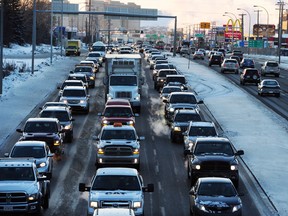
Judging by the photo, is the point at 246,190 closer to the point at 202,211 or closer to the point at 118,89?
the point at 202,211

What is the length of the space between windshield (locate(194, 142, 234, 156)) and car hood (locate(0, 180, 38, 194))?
289 inches

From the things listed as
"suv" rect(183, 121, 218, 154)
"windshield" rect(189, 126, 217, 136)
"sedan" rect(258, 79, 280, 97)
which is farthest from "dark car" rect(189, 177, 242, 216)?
"sedan" rect(258, 79, 280, 97)

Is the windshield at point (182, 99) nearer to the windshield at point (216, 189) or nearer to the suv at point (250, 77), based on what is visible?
the windshield at point (216, 189)

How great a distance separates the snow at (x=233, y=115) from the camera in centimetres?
2956

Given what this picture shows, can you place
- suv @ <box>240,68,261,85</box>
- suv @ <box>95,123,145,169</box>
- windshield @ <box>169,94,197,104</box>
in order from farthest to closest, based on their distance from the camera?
1. suv @ <box>240,68,261,85</box>
2. windshield @ <box>169,94,197,104</box>
3. suv @ <box>95,123,145,169</box>

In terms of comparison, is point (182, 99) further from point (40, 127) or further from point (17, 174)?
point (17, 174)

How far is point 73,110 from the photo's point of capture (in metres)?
46.8

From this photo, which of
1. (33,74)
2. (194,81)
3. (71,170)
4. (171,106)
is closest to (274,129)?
(171,106)

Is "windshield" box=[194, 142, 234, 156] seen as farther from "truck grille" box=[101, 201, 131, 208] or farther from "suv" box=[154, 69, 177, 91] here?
"suv" box=[154, 69, 177, 91]

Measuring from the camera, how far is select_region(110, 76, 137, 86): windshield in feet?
157

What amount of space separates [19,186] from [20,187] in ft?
0.17

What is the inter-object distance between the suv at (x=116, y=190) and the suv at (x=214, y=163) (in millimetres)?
4756

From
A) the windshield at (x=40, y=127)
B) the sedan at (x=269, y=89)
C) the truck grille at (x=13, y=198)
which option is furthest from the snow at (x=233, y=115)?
the truck grille at (x=13, y=198)

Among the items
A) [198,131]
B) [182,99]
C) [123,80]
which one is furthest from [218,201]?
[123,80]
